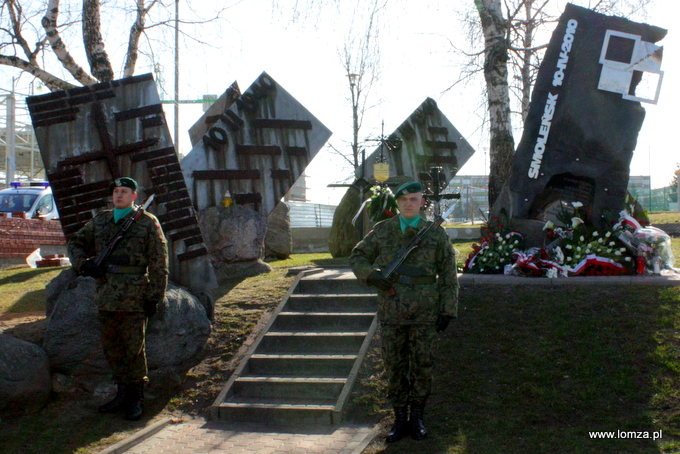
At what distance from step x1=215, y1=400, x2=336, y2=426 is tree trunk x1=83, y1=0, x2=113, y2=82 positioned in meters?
6.73

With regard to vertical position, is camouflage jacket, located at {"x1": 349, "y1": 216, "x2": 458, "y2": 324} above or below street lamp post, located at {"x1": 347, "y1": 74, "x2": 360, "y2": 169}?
below

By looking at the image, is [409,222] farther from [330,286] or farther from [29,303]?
[29,303]

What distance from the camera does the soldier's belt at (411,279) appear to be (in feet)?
16.6

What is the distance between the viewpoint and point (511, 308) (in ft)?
22.9

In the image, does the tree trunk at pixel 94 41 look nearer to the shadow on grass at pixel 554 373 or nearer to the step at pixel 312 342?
the step at pixel 312 342

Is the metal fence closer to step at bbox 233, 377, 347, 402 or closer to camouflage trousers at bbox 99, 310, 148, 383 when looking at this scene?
step at bbox 233, 377, 347, 402

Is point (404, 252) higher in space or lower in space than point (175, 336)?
higher

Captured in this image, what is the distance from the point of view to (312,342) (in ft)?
22.8

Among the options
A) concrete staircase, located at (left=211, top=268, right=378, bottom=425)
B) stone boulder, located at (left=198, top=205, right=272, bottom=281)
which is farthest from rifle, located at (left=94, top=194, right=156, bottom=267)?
stone boulder, located at (left=198, top=205, right=272, bottom=281)

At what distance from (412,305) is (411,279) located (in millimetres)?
208

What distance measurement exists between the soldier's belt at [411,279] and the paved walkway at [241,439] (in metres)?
1.26

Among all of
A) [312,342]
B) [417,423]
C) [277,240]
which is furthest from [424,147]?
[417,423]

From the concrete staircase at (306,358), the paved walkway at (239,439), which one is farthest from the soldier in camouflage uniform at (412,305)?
the concrete staircase at (306,358)

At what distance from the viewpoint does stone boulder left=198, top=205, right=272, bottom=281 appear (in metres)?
9.95
